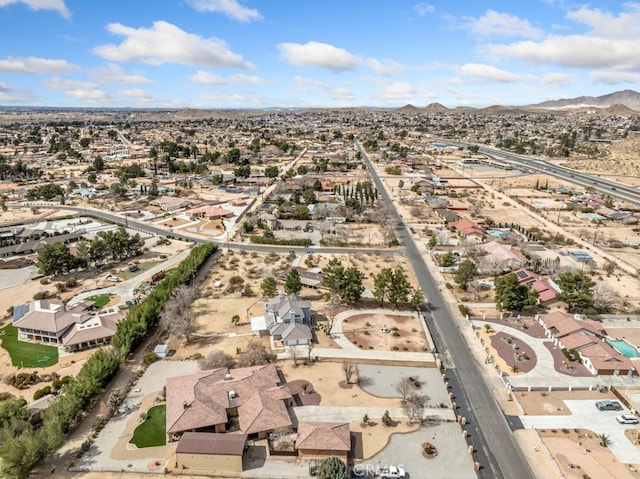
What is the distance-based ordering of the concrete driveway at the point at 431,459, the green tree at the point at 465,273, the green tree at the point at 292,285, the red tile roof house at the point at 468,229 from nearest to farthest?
1. the concrete driveway at the point at 431,459
2. the green tree at the point at 292,285
3. the green tree at the point at 465,273
4. the red tile roof house at the point at 468,229

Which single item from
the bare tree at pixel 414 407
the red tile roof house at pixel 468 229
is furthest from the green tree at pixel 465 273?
the bare tree at pixel 414 407

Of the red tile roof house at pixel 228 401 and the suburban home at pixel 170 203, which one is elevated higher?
the suburban home at pixel 170 203

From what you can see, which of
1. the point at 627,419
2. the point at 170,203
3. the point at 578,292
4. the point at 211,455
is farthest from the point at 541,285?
the point at 170,203

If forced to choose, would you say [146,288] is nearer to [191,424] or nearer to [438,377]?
[191,424]

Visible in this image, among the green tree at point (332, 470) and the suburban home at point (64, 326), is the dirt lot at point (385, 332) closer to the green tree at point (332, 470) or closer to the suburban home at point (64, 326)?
the green tree at point (332, 470)

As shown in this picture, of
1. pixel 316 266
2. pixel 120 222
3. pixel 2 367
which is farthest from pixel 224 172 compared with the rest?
pixel 2 367

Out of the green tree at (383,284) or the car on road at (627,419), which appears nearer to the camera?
the car on road at (627,419)
